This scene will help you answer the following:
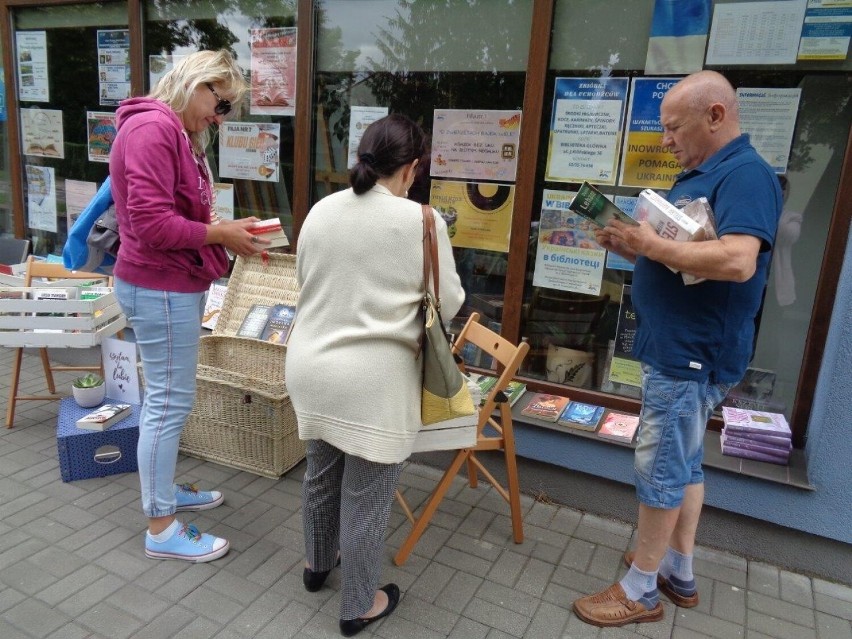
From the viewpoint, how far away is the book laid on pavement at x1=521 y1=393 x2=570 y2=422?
339cm

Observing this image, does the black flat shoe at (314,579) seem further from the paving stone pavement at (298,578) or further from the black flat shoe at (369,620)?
the black flat shoe at (369,620)

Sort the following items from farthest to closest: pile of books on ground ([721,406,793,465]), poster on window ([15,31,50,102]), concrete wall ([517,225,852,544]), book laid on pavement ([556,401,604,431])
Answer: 1. poster on window ([15,31,50,102])
2. book laid on pavement ([556,401,604,431])
3. pile of books on ground ([721,406,793,465])
4. concrete wall ([517,225,852,544])

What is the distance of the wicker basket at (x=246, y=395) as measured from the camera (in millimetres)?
3396

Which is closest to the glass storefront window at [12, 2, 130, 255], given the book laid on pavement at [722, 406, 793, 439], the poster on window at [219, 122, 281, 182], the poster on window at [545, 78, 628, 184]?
the poster on window at [219, 122, 281, 182]

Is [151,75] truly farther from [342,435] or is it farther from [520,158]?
[342,435]

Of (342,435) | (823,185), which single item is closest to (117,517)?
(342,435)

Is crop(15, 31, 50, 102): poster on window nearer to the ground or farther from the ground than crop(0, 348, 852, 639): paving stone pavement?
farther from the ground

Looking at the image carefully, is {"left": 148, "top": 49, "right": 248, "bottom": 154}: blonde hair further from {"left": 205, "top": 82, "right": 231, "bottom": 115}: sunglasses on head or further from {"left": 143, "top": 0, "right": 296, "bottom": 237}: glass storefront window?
{"left": 143, "top": 0, "right": 296, "bottom": 237}: glass storefront window

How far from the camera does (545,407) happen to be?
11.4ft

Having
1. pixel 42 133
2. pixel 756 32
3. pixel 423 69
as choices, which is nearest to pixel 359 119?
pixel 423 69

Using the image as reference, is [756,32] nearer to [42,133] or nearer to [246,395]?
[246,395]

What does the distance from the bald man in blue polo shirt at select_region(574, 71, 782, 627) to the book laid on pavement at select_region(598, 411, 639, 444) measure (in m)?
0.69

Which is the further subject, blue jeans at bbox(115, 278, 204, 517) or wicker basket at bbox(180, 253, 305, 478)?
wicker basket at bbox(180, 253, 305, 478)

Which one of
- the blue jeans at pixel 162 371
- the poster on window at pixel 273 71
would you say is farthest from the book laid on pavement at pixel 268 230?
the poster on window at pixel 273 71
